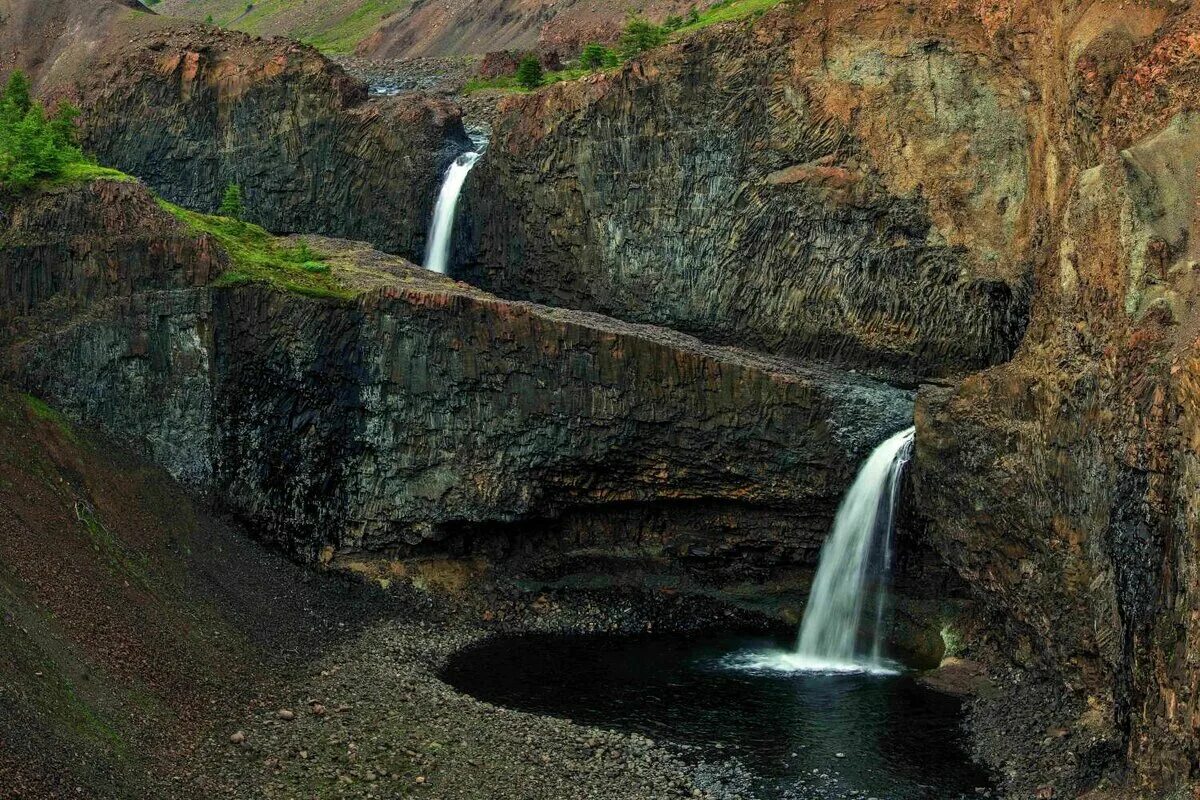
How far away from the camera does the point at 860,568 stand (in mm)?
35906

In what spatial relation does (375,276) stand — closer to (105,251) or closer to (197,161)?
(105,251)

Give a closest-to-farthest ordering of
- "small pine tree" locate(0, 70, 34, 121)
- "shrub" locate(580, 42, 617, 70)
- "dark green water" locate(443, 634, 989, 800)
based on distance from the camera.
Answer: "dark green water" locate(443, 634, 989, 800), "small pine tree" locate(0, 70, 34, 121), "shrub" locate(580, 42, 617, 70)

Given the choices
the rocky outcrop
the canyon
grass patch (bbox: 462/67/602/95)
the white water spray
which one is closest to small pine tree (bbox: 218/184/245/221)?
the canyon

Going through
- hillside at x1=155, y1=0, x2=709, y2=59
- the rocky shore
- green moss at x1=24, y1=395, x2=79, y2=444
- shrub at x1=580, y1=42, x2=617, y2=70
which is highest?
hillside at x1=155, y1=0, x2=709, y2=59

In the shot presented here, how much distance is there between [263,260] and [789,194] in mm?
15114

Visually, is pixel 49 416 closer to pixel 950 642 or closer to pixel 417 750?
pixel 417 750

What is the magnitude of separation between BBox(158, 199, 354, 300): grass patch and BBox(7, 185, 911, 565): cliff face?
50cm

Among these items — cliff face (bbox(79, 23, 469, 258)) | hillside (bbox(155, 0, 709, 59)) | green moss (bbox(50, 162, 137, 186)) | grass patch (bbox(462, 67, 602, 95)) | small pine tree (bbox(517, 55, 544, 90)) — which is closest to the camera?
green moss (bbox(50, 162, 137, 186))

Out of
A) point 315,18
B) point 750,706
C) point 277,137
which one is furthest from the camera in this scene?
point 315,18

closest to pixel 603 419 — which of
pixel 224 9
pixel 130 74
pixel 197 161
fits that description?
pixel 197 161

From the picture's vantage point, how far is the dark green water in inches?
1072

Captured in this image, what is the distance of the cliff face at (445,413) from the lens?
1430 inches

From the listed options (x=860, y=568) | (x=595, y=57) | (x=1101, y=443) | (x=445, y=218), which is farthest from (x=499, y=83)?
(x=1101, y=443)

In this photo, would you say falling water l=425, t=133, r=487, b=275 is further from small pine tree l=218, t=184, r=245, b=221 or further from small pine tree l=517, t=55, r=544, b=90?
small pine tree l=517, t=55, r=544, b=90
